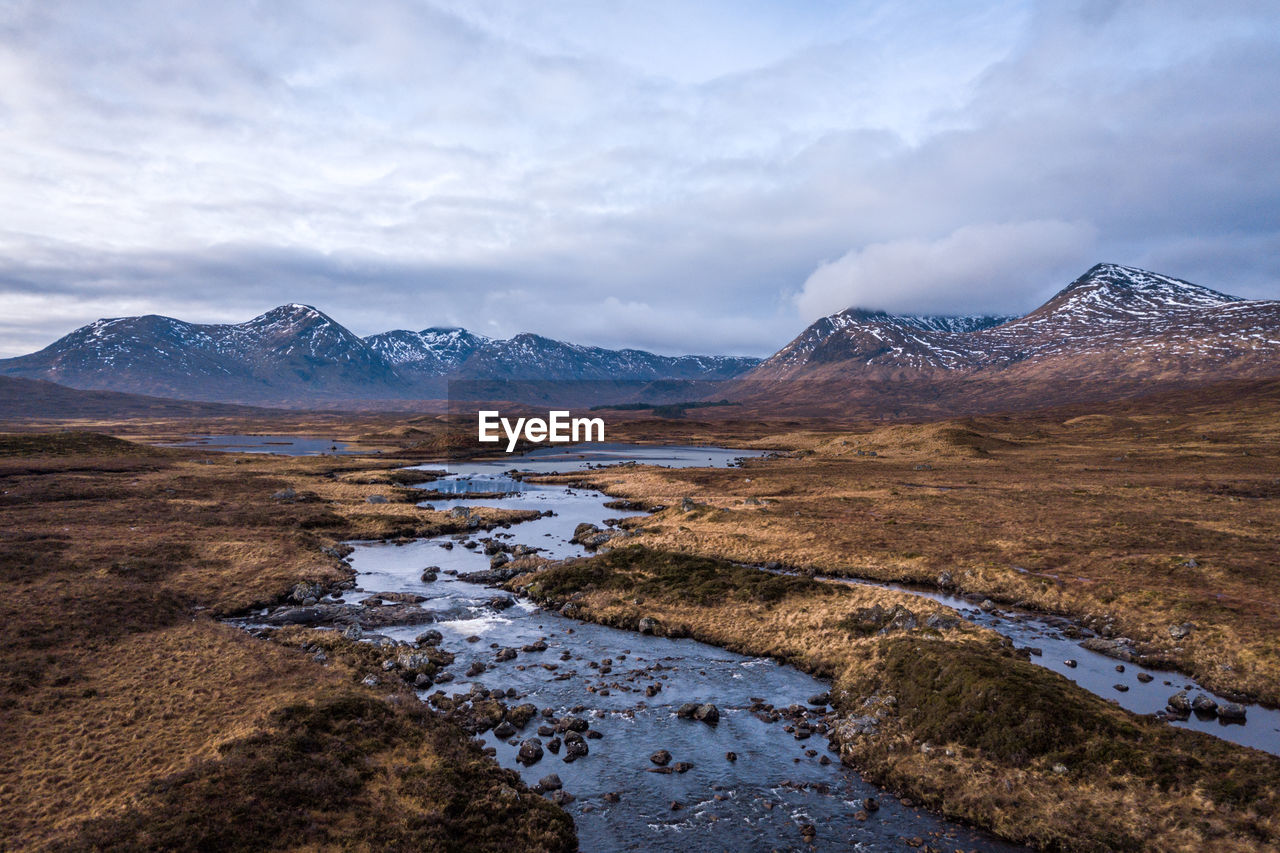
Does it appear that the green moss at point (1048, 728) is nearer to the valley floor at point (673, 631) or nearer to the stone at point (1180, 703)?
the valley floor at point (673, 631)

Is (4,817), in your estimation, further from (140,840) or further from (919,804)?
(919,804)

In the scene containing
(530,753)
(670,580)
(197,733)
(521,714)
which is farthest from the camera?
(670,580)

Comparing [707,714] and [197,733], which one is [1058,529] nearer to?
[707,714]

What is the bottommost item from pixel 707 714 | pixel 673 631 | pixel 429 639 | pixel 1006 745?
pixel 673 631

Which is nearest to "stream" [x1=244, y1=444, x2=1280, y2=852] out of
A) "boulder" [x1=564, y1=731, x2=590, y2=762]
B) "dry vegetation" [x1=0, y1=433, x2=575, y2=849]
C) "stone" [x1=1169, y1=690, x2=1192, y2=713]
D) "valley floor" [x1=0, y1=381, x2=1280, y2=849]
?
"boulder" [x1=564, y1=731, x2=590, y2=762]

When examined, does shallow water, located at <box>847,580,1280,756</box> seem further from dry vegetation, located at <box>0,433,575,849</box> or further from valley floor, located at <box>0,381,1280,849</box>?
dry vegetation, located at <box>0,433,575,849</box>

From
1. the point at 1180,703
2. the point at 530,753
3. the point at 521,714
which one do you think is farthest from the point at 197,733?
the point at 1180,703

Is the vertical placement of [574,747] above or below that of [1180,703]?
below

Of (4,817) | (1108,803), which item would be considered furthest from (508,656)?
(1108,803)
